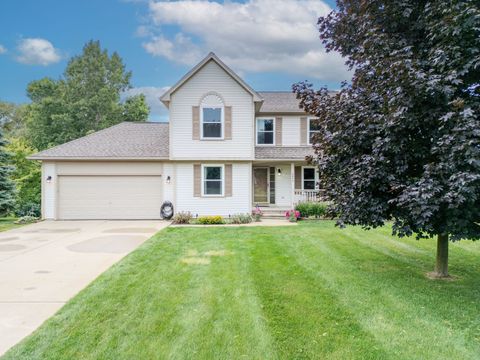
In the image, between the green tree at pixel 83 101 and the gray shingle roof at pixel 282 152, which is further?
the green tree at pixel 83 101

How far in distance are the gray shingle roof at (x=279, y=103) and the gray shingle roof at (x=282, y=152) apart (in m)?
2.00

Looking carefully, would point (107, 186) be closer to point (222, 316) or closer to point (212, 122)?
point (212, 122)

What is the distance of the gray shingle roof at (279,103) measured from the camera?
17.2m

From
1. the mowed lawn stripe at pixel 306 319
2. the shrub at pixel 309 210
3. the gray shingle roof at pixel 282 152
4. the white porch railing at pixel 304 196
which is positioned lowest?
the mowed lawn stripe at pixel 306 319

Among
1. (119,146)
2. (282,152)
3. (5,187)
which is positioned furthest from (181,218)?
(5,187)

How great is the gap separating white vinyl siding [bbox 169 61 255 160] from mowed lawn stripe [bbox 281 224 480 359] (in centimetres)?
753

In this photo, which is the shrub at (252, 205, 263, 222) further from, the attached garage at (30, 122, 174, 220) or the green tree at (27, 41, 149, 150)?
the green tree at (27, 41, 149, 150)

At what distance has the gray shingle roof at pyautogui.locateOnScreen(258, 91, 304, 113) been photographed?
17.2 metres

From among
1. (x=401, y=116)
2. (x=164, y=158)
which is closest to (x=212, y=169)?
(x=164, y=158)

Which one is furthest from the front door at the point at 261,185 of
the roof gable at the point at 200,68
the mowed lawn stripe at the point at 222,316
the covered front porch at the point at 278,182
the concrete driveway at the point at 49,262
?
the mowed lawn stripe at the point at 222,316

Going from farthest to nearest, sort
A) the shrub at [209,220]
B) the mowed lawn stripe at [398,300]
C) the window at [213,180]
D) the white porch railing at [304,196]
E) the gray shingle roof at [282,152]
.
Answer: the white porch railing at [304,196] → the gray shingle roof at [282,152] → the window at [213,180] → the shrub at [209,220] → the mowed lawn stripe at [398,300]

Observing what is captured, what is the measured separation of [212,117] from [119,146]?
509 cm

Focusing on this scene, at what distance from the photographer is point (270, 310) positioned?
4.70 meters

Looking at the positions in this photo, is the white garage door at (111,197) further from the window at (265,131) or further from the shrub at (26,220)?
the window at (265,131)
